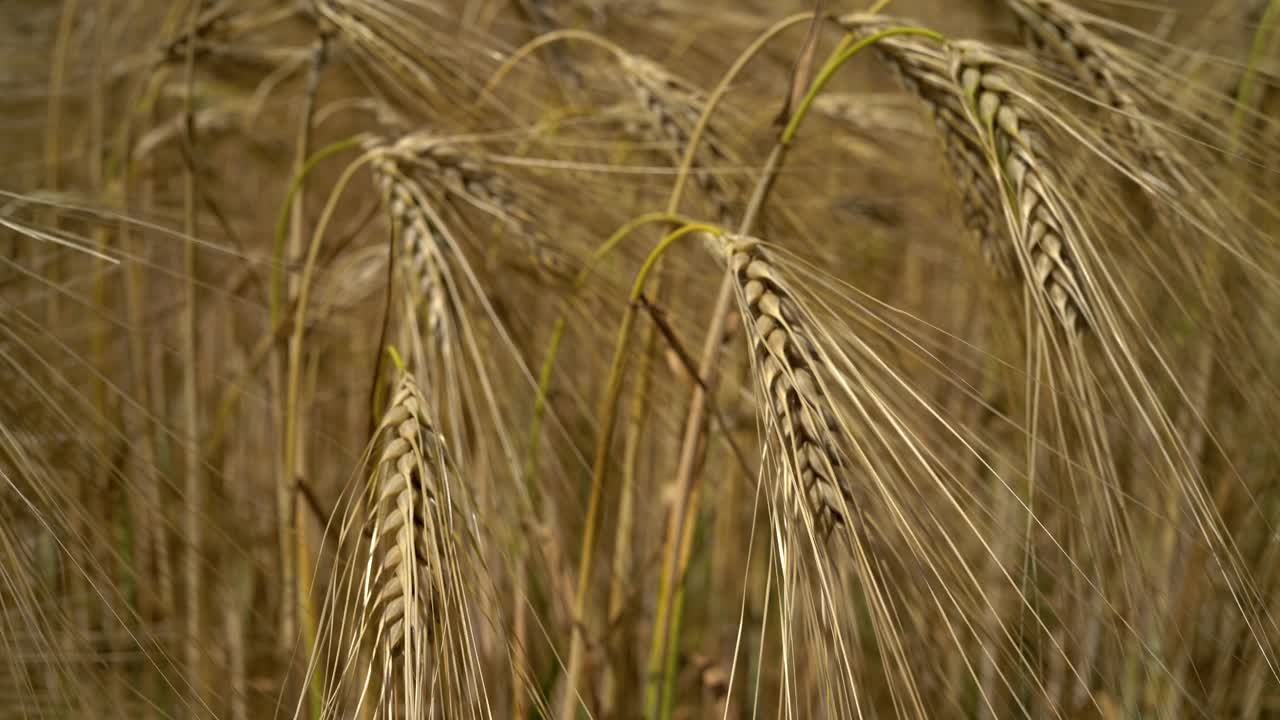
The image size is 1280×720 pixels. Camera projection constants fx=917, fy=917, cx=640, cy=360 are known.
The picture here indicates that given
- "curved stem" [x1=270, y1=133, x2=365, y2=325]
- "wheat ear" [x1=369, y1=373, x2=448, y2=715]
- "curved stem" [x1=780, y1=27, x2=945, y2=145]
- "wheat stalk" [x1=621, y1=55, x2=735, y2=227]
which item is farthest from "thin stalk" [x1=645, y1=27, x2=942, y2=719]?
"curved stem" [x1=270, y1=133, x2=365, y2=325]

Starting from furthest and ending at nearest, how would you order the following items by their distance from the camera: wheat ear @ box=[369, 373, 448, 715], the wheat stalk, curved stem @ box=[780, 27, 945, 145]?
the wheat stalk
curved stem @ box=[780, 27, 945, 145]
wheat ear @ box=[369, 373, 448, 715]

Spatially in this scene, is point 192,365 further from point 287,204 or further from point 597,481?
point 597,481

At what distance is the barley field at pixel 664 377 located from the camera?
1.56ft

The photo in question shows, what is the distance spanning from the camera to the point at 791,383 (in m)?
0.45

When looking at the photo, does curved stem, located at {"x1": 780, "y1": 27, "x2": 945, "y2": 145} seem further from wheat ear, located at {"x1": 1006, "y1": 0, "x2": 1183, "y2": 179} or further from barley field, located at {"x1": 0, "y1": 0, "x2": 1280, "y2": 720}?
wheat ear, located at {"x1": 1006, "y1": 0, "x2": 1183, "y2": 179}

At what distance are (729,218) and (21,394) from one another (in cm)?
58

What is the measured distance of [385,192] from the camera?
66cm

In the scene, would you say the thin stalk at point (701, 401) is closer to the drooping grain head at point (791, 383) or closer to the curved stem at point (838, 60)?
the curved stem at point (838, 60)

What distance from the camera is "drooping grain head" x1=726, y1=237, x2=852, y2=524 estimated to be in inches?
17.5

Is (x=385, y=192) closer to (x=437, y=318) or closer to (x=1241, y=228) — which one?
(x=437, y=318)

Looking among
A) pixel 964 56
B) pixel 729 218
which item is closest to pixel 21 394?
pixel 729 218

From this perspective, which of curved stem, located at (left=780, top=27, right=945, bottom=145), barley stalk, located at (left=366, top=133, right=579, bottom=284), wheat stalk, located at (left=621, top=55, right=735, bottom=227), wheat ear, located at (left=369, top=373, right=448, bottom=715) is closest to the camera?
wheat ear, located at (left=369, top=373, right=448, bottom=715)

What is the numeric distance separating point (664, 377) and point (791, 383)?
48cm

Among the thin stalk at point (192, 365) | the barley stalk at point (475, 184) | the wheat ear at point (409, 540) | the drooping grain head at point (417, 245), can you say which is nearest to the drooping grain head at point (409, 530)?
the wheat ear at point (409, 540)
